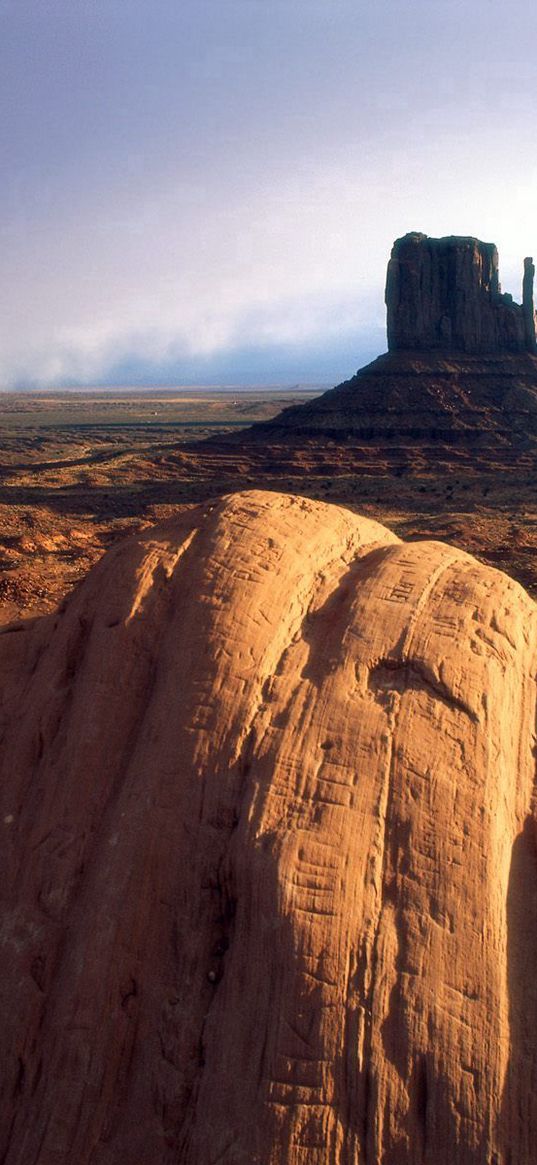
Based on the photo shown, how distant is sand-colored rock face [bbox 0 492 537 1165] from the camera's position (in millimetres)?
4512

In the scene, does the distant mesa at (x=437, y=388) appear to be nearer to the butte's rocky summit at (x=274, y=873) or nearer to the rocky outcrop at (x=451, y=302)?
the rocky outcrop at (x=451, y=302)

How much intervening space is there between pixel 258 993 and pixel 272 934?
0.33 meters

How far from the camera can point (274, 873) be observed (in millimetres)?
4918

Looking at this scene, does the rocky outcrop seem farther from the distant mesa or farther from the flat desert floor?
the flat desert floor

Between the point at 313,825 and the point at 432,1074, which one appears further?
the point at 313,825

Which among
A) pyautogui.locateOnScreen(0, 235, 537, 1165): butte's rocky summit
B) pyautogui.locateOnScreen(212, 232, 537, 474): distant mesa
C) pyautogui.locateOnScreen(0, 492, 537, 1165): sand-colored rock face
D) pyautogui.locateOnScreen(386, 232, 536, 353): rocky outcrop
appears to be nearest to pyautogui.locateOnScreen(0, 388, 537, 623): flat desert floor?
pyautogui.locateOnScreen(212, 232, 537, 474): distant mesa

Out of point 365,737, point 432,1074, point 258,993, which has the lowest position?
point 432,1074

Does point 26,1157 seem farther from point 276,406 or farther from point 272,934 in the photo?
point 276,406

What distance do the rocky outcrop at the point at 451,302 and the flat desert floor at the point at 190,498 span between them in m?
23.0

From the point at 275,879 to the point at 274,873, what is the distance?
1.4 inches

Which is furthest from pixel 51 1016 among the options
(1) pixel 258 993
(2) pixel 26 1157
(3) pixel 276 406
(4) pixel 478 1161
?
(3) pixel 276 406

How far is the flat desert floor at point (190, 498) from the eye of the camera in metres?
28.5

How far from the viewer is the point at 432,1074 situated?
4516 millimetres

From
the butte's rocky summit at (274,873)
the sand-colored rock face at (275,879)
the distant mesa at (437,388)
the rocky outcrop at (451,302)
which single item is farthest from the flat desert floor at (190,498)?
the rocky outcrop at (451,302)
